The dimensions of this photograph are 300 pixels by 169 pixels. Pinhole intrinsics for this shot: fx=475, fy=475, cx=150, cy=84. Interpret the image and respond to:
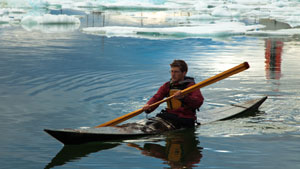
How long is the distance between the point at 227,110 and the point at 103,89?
2.03 m

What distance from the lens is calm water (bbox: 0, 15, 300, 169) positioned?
4086mm

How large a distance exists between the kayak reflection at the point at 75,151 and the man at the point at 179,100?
0.55 m

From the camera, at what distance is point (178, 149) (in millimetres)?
4332

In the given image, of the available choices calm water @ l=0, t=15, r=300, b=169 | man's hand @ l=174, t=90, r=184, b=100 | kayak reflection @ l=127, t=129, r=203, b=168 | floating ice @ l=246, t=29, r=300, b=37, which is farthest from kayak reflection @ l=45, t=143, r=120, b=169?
floating ice @ l=246, t=29, r=300, b=37

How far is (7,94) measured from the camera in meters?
6.52

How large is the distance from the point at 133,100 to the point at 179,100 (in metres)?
1.87

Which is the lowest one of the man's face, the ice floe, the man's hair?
the man's face

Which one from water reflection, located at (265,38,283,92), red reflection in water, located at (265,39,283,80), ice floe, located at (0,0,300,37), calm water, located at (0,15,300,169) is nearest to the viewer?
calm water, located at (0,15,300,169)

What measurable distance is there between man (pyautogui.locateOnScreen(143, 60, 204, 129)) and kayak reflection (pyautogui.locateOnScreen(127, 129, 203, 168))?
0.34 ft

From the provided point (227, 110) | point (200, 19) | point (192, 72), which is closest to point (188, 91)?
point (227, 110)

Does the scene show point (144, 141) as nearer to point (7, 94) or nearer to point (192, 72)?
point (7, 94)

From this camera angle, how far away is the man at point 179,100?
14.4 ft

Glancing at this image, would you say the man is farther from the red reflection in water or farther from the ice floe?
the ice floe

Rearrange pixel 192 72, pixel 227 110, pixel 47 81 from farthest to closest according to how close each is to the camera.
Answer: pixel 192 72, pixel 47 81, pixel 227 110
